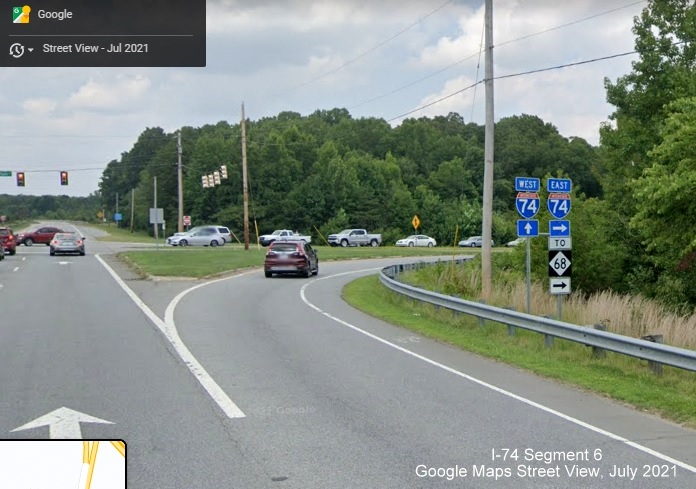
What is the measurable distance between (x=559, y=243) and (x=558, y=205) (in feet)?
2.72

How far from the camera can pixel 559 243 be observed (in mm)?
16859

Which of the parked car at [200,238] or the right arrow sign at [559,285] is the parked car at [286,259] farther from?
the parked car at [200,238]

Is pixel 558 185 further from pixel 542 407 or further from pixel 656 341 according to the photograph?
pixel 542 407

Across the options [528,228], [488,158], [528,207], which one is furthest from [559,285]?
[488,158]

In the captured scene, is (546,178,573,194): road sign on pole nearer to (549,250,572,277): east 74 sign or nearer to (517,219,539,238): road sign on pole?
(517,219,539,238): road sign on pole

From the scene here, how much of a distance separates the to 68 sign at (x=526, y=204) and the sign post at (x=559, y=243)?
0.58 metres

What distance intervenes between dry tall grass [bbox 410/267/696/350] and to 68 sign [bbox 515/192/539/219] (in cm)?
233

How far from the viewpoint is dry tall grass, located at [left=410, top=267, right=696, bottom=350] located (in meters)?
16.3

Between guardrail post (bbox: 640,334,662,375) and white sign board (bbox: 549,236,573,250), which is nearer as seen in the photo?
guardrail post (bbox: 640,334,662,375)

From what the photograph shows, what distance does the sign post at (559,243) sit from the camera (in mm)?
16500

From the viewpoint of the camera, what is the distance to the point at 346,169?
107 meters

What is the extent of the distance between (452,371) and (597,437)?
4.09m

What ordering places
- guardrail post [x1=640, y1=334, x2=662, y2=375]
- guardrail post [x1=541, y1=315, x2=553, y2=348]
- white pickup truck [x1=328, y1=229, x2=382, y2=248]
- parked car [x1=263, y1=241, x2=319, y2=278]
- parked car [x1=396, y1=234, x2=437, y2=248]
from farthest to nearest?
parked car [x1=396, y1=234, x2=437, y2=248]
white pickup truck [x1=328, y1=229, x2=382, y2=248]
parked car [x1=263, y1=241, x2=319, y2=278]
guardrail post [x1=541, y1=315, x2=553, y2=348]
guardrail post [x1=640, y1=334, x2=662, y2=375]

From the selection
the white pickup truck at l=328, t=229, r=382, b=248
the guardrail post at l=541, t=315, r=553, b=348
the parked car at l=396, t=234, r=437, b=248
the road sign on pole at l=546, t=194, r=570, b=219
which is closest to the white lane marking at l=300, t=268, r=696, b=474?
the guardrail post at l=541, t=315, r=553, b=348
